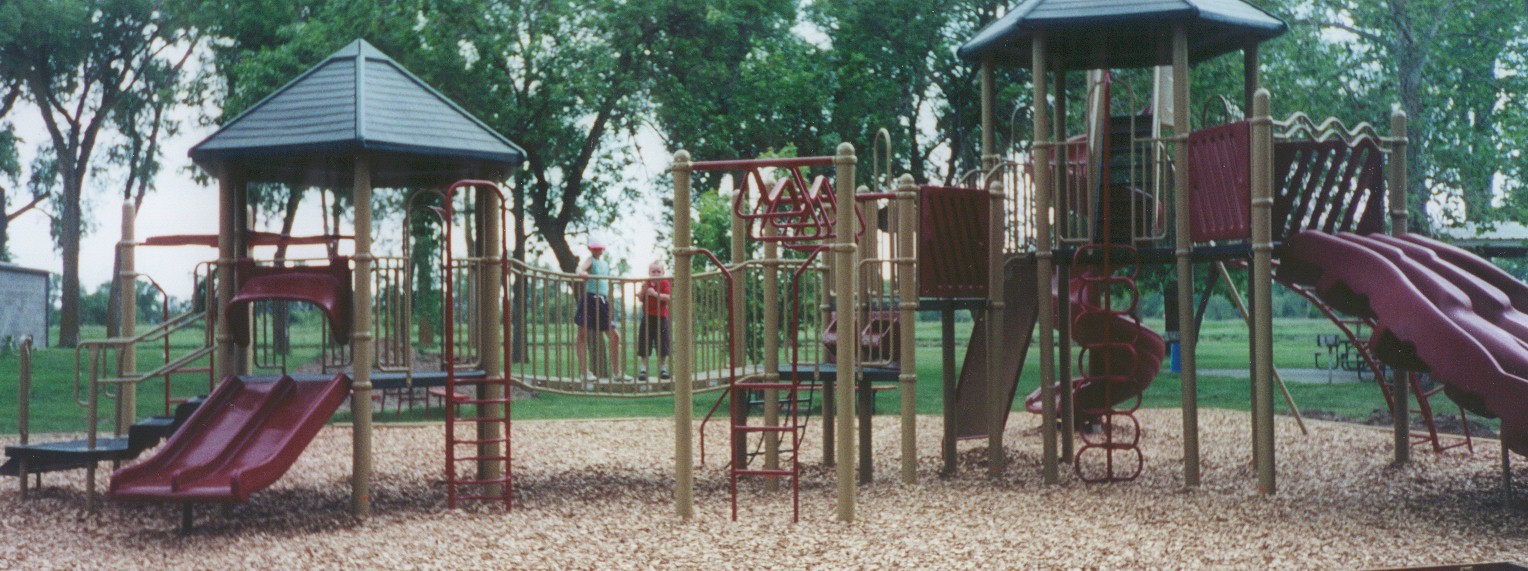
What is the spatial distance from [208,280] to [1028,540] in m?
7.08

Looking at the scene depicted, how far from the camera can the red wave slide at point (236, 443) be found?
30.2ft

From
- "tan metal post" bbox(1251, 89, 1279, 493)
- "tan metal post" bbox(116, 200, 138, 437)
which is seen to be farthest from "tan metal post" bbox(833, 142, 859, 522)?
"tan metal post" bbox(116, 200, 138, 437)

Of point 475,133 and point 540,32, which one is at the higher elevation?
point 540,32

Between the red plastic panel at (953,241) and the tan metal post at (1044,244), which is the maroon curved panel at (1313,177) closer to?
the tan metal post at (1044,244)

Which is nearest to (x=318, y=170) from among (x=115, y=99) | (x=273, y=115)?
(x=273, y=115)

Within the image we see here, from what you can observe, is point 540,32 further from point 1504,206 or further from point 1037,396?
point 1504,206

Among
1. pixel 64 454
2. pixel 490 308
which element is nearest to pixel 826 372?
pixel 490 308

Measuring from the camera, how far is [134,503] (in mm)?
11148

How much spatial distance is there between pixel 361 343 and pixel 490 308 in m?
1.22

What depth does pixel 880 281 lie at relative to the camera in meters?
11.3

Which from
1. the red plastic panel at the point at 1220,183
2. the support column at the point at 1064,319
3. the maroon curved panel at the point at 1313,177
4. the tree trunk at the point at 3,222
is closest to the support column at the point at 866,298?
the support column at the point at 1064,319

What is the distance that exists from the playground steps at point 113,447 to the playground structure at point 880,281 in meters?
0.04

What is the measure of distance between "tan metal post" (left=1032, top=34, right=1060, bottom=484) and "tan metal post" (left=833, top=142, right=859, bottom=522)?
103 inches

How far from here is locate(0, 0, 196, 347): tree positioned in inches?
1415
